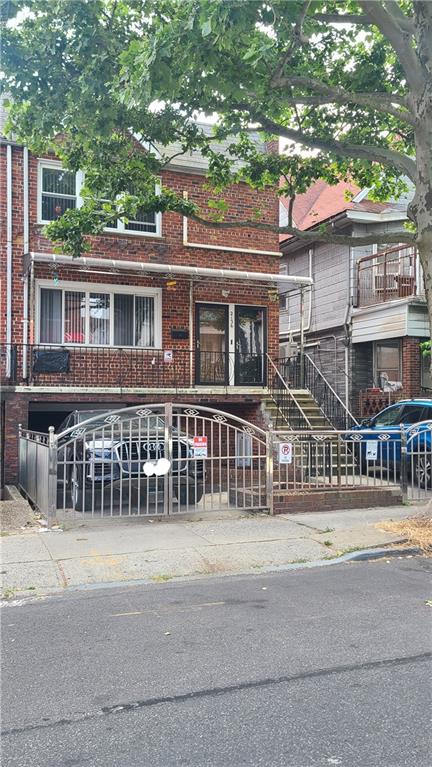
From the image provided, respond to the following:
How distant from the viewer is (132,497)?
932cm

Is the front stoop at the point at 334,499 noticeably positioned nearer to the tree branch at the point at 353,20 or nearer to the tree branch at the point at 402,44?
the tree branch at the point at 402,44

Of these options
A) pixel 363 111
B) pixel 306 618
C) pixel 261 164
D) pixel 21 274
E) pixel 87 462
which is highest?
pixel 363 111

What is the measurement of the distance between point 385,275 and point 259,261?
4.07 metres

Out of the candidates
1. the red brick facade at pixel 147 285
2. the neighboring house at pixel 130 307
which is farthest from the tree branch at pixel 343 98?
the red brick facade at pixel 147 285

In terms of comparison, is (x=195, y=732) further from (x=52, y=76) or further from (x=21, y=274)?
(x=21, y=274)

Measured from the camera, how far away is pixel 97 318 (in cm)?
1523

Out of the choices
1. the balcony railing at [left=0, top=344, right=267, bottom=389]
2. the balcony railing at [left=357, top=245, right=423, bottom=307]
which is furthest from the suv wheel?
the balcony railing at [left=357, top=245, right=423, bottom=307]

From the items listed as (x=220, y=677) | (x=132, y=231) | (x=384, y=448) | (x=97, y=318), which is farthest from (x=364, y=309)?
(x=220, y=677)

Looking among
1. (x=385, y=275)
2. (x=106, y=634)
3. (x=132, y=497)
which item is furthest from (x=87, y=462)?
(x=385, y=275)

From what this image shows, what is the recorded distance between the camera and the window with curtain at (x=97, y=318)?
14750 millimetres

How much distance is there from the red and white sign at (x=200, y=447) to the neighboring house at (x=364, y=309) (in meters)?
9.72

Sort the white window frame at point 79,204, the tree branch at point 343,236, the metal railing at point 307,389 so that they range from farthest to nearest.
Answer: the metal railing at point 307,389
the white window frame at point 79,204
the tree branch at point 343,236

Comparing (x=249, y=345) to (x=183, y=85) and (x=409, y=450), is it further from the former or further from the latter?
(x=183, y=85)

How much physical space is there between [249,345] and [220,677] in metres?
13.1
